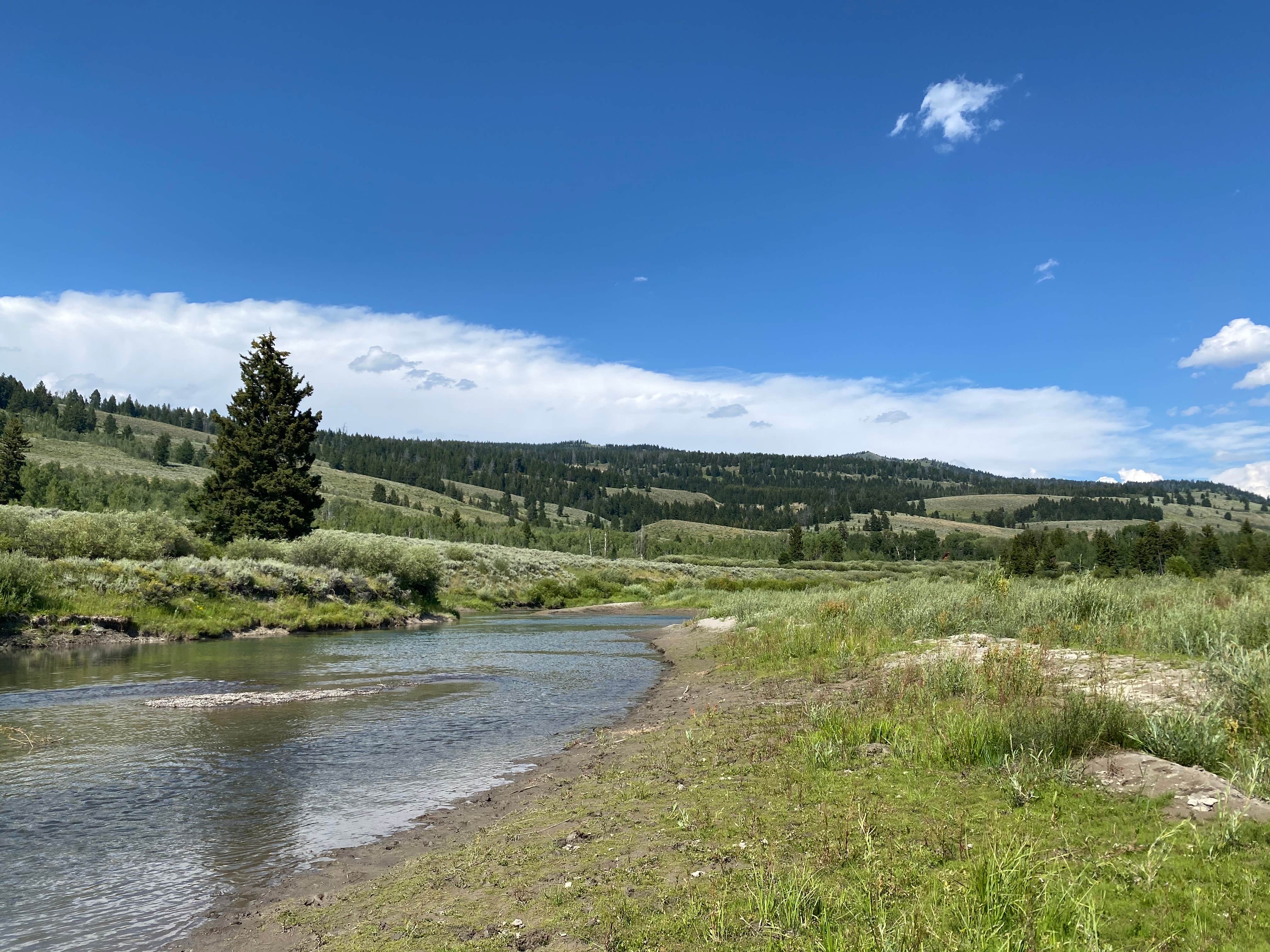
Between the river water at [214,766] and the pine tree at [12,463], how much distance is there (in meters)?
61.2

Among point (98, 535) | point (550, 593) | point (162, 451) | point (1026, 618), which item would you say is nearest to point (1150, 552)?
point (550, 593)

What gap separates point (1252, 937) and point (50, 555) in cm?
4012

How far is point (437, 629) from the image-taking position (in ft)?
130

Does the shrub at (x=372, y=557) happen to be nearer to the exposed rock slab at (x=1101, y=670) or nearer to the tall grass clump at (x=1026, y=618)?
the tall grass clump at (x=1026, y=618)

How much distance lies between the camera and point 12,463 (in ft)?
232

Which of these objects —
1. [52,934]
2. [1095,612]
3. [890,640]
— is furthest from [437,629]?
[52,934]

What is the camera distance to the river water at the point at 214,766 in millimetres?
6746

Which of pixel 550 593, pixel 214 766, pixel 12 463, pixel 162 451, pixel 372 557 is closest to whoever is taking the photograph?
pixel 214 766

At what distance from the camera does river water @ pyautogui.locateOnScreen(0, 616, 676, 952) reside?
675 cm

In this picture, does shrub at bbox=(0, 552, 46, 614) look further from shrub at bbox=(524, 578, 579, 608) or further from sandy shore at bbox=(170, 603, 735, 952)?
shrub at bbox=(524, 578, 579, 608)

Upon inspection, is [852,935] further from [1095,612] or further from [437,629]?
[437,629]

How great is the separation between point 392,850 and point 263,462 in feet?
151

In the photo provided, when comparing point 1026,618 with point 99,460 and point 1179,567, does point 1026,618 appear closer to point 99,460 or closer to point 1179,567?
point 1179,567

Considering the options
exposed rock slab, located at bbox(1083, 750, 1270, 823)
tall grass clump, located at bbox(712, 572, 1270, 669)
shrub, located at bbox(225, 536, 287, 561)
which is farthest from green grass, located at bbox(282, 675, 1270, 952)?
shrub, located at bbox(225, 536, 287, 561)
